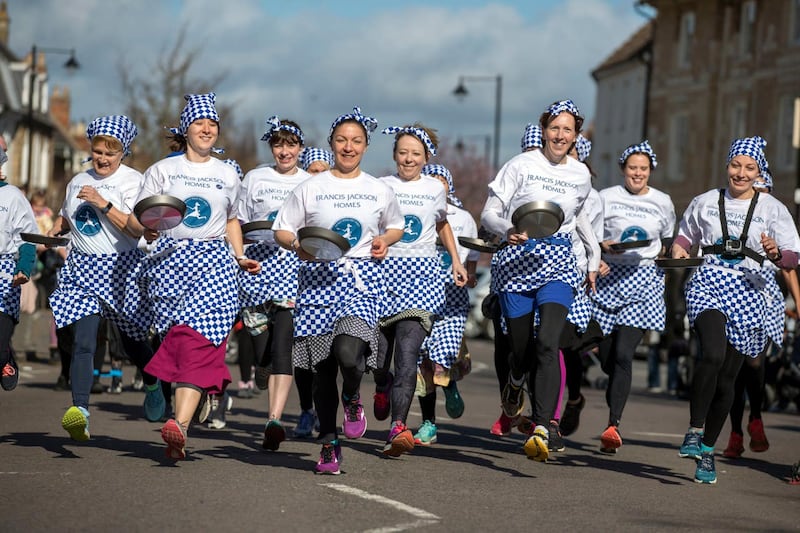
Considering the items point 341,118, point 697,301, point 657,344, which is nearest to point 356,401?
point 341,118

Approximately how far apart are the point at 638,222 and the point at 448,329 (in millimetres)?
1683

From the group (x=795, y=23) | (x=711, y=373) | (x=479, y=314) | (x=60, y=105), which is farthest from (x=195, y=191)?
(x=60, y=105)

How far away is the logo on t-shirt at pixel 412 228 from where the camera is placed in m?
10.7

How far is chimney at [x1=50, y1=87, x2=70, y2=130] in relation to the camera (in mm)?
98812

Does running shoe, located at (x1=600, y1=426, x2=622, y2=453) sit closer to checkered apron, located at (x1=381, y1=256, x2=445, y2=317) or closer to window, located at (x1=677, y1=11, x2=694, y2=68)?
checkered apron, located at (x1=381, y1=256, x2=445, y2=317)

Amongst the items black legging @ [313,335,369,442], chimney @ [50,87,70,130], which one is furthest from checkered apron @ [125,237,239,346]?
chimney @ [50,87,70,130]

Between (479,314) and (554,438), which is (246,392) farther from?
(479,314)

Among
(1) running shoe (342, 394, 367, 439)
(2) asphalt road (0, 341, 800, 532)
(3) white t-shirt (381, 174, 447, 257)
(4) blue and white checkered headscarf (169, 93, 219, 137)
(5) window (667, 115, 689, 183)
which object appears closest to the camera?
(2) asphalt road (0, 341, 800, 532)

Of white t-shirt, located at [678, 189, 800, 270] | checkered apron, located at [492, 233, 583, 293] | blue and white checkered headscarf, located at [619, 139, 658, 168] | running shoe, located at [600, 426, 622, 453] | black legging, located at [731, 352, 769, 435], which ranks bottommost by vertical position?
running shoe, located at [600, 426, 622, 453]

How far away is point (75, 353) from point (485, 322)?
25.7m

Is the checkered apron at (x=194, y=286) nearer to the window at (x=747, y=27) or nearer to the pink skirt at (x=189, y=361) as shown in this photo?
the pink skirt at (x=189, y=361)

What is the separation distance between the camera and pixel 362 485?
28.0 feet

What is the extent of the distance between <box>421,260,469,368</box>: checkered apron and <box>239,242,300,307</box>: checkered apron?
110cm

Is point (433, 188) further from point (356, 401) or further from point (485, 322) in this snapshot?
point (485, 322)
